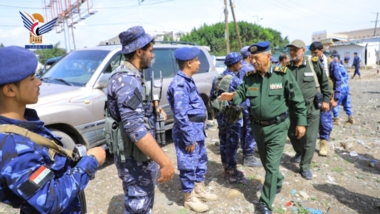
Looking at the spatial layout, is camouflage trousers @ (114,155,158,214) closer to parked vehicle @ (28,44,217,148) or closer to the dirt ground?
the dirt ground

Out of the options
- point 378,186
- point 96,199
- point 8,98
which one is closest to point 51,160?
point 8,98

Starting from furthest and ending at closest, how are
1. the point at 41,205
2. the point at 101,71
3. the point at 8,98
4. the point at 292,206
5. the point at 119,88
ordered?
→ 1. the point at 101,71
2. the point at 292,206
3. the point at 119,88
4. the point at 8,98
5. the point at 41,205

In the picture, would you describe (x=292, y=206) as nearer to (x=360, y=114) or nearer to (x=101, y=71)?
(x=101, y=71)

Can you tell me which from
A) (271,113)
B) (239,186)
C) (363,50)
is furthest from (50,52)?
(271,113)

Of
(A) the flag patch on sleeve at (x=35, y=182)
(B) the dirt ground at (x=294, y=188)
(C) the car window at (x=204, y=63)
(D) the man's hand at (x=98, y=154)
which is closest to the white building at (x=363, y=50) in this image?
(C) the car window at (x=204, y=63)

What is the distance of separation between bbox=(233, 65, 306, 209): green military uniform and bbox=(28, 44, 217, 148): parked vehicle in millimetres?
1962

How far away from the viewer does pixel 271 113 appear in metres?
2.90

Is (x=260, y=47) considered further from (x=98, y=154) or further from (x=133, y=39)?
(x=98, y=154)

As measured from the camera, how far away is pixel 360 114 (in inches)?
292

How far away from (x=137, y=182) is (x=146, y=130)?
0.54 metres

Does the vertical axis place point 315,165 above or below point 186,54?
below

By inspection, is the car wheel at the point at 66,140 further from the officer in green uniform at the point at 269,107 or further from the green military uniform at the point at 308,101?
the green military uniform at the point at 308,101

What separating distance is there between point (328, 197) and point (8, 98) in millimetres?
3441

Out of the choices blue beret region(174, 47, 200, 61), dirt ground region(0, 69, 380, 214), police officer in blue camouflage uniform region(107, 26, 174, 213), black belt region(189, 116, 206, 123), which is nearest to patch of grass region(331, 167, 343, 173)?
dirt ground region(0, 69, 380, 214)
